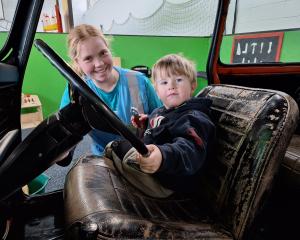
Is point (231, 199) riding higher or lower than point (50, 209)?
higher

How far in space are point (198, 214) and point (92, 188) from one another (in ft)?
1.38

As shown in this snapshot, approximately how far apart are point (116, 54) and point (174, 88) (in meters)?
2.98

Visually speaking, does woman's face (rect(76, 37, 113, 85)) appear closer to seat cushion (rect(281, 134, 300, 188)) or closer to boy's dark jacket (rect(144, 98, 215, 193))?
boy's dark jacket (rect(144, 98, 215, 193))

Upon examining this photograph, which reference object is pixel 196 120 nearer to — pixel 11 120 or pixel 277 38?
pixel 11 120

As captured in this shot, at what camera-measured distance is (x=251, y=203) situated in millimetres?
804

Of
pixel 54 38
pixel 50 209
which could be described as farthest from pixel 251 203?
pixel 54 38

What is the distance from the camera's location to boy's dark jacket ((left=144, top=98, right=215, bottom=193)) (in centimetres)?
80

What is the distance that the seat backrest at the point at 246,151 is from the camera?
0.79 metres

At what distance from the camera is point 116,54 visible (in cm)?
386

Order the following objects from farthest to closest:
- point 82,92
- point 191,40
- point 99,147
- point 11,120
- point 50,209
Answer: point 191,40 → point 99,147 → point 50,209 → point 11,120 → point 82,92

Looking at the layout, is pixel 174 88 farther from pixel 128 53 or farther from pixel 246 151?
pixel 128 53

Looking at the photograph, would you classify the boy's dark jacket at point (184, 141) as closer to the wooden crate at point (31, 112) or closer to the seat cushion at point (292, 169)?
the seat cushion at point (292, 169)

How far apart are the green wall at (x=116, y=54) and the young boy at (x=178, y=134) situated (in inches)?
99.4

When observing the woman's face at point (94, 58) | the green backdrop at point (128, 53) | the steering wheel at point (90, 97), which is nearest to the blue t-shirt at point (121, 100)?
the woman's face at point (94, 58)
